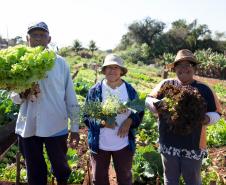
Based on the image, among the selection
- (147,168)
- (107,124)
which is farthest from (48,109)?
(147,168)

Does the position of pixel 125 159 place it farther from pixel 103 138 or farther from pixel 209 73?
pixel 209 73

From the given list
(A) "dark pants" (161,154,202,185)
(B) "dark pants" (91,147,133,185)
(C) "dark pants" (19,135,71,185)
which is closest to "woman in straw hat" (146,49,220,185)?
(A) "dark pants" (161,154,202,185)

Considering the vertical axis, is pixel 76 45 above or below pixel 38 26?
below

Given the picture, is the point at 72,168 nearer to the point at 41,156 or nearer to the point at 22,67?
the point at 41,156

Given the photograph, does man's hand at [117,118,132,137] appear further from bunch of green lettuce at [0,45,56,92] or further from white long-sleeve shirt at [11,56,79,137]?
bunch of green lettuce at [0,45,56,92]

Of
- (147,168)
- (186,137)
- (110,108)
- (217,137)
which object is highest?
(110,108)

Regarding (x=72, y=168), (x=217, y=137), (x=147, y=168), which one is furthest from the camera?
(x=217, y=137)

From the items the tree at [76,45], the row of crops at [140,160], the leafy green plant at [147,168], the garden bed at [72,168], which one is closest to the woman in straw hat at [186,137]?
the row of crops at [140,160]

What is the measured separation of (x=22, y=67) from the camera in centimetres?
401

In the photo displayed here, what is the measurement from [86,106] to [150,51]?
1655 inches

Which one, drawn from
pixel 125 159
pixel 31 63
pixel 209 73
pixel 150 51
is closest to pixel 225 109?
pixel 125 159

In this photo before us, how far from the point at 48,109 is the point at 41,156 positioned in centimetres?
60

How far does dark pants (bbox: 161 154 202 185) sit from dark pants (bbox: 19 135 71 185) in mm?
1204

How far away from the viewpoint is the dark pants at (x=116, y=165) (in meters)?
4.64
